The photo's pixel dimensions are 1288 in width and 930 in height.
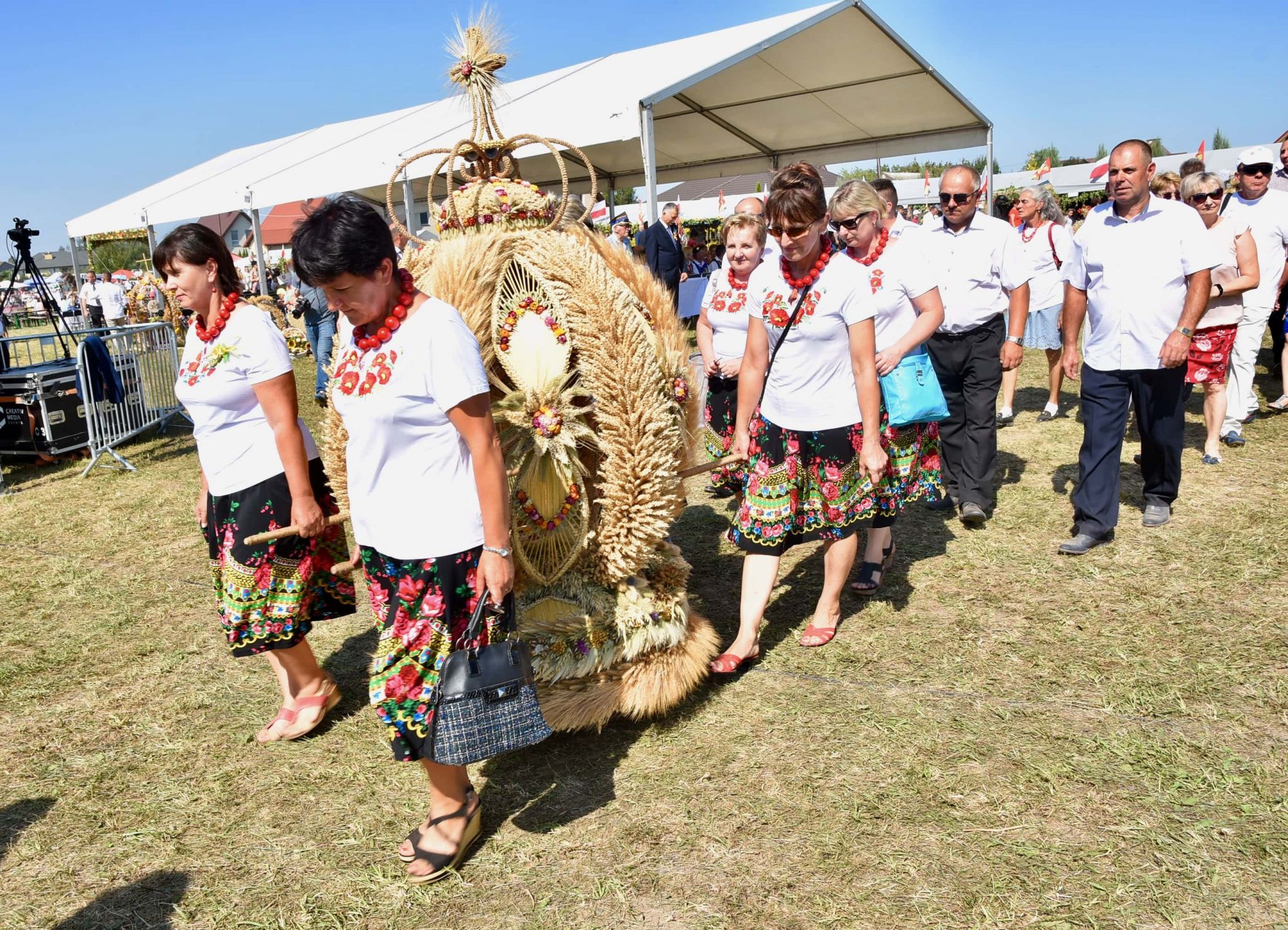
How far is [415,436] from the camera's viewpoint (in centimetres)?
234

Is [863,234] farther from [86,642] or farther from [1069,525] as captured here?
[86,642]

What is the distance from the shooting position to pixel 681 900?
8.12 ft

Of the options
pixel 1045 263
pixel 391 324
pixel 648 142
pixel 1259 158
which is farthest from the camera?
pixel 648 142

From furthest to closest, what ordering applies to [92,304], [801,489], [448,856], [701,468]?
[92,304], [801,489], [701,468], [448,856]

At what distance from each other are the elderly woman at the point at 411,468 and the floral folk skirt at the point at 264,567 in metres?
0.74

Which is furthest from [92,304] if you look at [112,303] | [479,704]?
[479,704]

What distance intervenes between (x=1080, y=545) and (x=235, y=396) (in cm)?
413

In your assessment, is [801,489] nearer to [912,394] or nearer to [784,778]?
[912,394]

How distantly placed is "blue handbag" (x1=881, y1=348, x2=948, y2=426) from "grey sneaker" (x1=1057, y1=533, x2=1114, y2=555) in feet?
3.45

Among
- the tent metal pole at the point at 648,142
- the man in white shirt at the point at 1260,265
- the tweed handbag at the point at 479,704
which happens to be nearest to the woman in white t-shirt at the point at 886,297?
the tweed handbag at the point at 479,704

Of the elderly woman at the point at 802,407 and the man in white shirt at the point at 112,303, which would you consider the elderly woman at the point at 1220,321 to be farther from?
the man in white shirt at the point at 112,303

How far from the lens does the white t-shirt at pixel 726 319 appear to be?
476 cm

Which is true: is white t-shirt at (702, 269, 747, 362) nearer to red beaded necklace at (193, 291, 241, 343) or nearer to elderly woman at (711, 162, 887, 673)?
elderly woman at (711, 162, 887, 673)

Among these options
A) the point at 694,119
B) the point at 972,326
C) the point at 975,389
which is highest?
the point at 694,119
